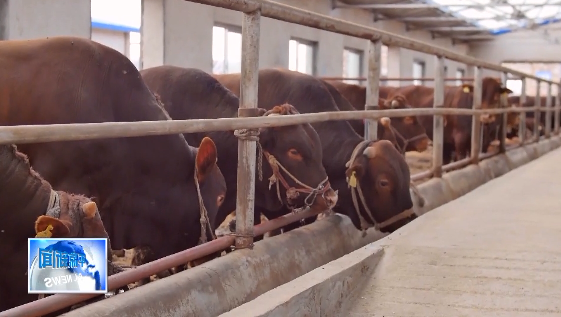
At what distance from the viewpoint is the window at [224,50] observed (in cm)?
1233

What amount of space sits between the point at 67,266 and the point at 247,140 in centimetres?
124

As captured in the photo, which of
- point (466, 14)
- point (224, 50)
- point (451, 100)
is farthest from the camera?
point (466, 14)

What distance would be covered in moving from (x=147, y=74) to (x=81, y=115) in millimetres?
1712

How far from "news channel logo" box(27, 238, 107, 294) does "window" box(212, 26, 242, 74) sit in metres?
10.1

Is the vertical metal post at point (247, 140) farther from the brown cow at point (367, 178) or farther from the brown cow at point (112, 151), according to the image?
the brown cow at point (367, 178)

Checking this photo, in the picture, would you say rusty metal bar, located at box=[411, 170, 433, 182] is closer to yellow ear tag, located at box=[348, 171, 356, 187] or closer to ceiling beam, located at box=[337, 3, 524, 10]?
yellow ear tag, located at box=[348, 171, 356, 187]

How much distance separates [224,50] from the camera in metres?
12.6

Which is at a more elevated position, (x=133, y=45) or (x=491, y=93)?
(x=133, y=45)

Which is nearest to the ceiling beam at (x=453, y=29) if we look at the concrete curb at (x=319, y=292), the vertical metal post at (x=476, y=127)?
the vertical metal post at (x=476, y=127)

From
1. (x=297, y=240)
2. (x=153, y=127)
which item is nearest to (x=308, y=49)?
(x=297, y=240)

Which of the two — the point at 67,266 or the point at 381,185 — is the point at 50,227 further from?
the point at 381,185

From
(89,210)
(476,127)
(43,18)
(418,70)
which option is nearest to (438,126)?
(476,127)

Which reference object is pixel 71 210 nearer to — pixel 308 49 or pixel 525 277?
pixel 525 277

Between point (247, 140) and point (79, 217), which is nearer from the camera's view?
point (79, 217)
